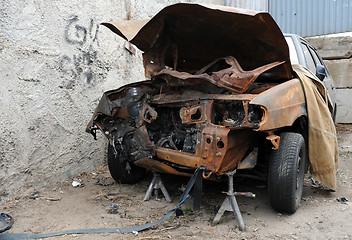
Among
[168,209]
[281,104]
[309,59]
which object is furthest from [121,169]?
[309,59]

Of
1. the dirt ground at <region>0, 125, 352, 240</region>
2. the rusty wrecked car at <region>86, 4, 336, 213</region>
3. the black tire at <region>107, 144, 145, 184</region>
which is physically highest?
the rusty wrecked car at <region>86, 4, 336, 213</region>

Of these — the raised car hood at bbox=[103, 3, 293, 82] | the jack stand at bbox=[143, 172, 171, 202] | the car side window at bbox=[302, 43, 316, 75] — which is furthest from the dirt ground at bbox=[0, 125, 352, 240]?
the car side window at bbox=[302, 43, 316, 75]

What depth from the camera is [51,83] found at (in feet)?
13.3

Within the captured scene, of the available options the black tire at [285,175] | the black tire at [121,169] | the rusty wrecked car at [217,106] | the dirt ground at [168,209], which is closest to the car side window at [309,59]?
the rusty wrecked car at [217,106]

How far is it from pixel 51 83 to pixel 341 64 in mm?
6734

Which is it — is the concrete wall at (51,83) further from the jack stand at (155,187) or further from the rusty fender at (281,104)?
the rusty fender at (281,104)

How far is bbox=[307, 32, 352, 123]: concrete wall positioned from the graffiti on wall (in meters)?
5.82

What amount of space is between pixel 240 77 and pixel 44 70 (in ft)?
7.66

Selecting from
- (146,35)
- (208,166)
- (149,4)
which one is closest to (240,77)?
(208,166)

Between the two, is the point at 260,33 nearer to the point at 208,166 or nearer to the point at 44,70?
the point at 208,166

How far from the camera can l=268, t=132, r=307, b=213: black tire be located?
2984 millimetres

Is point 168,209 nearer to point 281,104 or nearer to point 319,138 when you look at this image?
point 281,104

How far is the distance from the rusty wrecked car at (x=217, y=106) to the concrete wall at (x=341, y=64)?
4.71m

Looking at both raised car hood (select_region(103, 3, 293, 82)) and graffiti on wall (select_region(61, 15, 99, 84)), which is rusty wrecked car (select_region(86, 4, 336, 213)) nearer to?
raised car hood (select_region(103, 3, 293, 82))
